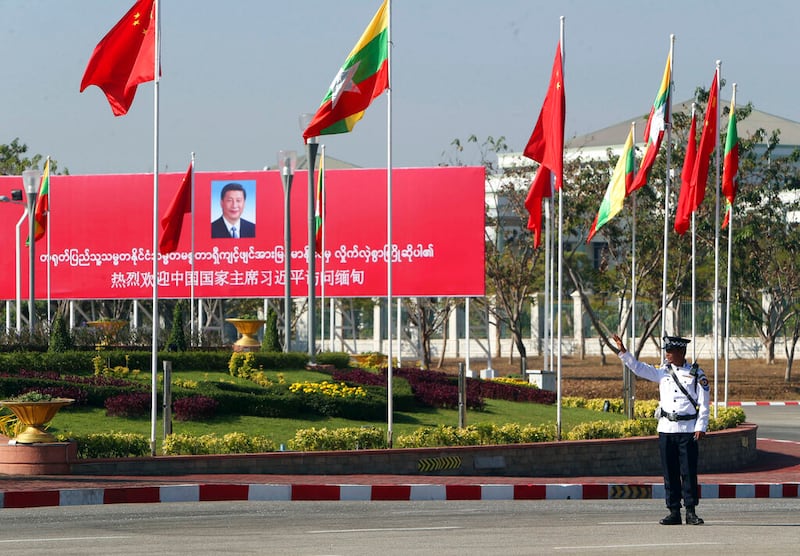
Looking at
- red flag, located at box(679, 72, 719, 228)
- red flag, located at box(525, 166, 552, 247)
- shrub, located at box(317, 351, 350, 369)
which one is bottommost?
shrub, located at box(317, 351, 350, 369)

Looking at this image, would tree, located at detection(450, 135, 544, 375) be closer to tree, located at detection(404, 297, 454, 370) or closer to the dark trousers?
tree, located at detection(404, 297, 454, 370)

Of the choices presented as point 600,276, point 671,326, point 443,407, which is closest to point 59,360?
point 443,407

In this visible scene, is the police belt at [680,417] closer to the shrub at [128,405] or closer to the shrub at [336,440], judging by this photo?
the shrub at [336,440]

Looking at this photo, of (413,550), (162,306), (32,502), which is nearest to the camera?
(413,550)

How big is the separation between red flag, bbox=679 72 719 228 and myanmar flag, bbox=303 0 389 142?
841 cm

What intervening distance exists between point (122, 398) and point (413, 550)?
11.5m

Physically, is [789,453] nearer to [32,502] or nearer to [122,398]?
[122,398]

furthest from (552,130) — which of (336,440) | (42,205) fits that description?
(42,205)

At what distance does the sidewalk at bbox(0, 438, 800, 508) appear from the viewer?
1491 cm

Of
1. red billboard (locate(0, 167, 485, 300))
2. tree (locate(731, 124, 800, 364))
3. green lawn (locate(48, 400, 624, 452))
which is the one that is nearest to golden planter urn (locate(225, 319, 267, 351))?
green lawn (locate(48, 400, 624, 452))

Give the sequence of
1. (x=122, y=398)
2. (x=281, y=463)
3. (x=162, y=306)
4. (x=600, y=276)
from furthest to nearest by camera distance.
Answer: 1. (x=162, y=306)
2. (x=600, y=276)
3. (x=122, y=398)
4. (x=281, y=463)

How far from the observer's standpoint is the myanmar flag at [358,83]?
19516mm

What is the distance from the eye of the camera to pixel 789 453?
24.9m

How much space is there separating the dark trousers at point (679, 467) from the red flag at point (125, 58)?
9048 mm
